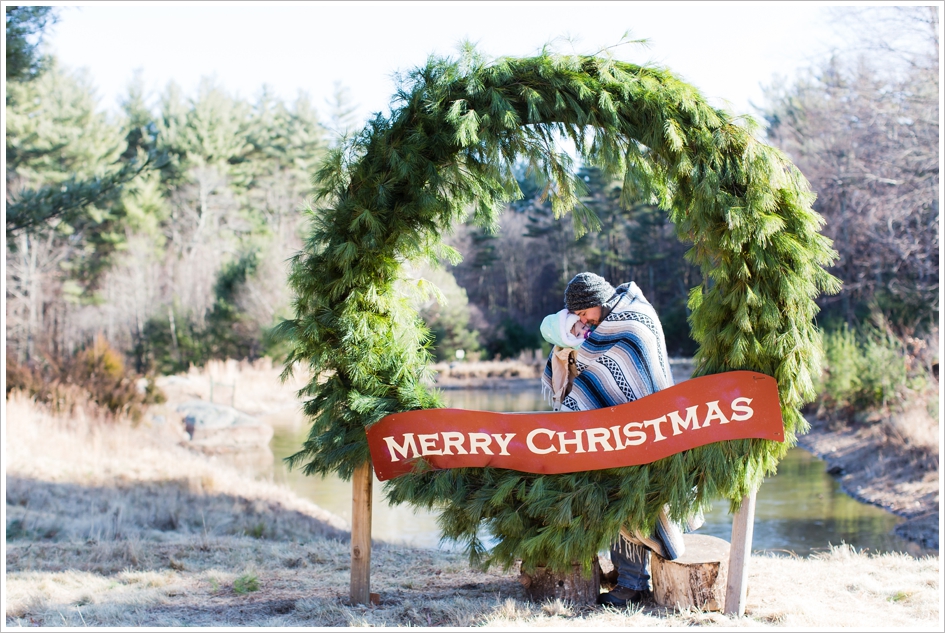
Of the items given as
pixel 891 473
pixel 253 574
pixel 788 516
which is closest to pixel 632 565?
pixel 253 574

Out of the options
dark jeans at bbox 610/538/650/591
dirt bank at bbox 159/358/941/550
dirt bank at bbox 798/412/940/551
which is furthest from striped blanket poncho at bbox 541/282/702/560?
dirt bank at bbox 798/412/940/551

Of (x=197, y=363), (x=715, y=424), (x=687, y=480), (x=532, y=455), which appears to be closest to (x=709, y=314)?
(x=715, y=424)

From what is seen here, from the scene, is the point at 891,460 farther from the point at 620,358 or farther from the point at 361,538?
the point at 361,538

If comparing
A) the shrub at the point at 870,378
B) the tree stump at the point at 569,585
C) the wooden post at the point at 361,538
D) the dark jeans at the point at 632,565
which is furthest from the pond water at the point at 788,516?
the dark jeans at the point at 632,565

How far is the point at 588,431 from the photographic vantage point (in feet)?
14.1

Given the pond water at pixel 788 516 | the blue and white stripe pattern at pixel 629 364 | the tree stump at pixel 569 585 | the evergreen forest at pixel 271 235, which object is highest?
the evergreen forest at pixel 271 235

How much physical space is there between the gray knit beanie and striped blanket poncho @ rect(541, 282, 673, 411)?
10 cm

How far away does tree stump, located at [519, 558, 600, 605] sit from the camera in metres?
4.51

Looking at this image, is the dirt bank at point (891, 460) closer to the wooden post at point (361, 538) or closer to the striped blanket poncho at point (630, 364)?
the wooden post at point (361, 538)

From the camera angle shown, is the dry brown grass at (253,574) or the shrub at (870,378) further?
the shrub at (870,378)

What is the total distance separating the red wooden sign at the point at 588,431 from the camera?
4.20 meters

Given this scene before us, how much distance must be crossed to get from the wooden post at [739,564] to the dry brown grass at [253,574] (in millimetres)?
127

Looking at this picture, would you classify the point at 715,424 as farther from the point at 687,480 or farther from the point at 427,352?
the point at 427,352

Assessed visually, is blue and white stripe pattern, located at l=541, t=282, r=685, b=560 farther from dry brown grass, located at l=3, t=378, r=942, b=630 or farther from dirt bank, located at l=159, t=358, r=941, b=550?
dirt bank, located at l=159, t=358, r=941, b=550
